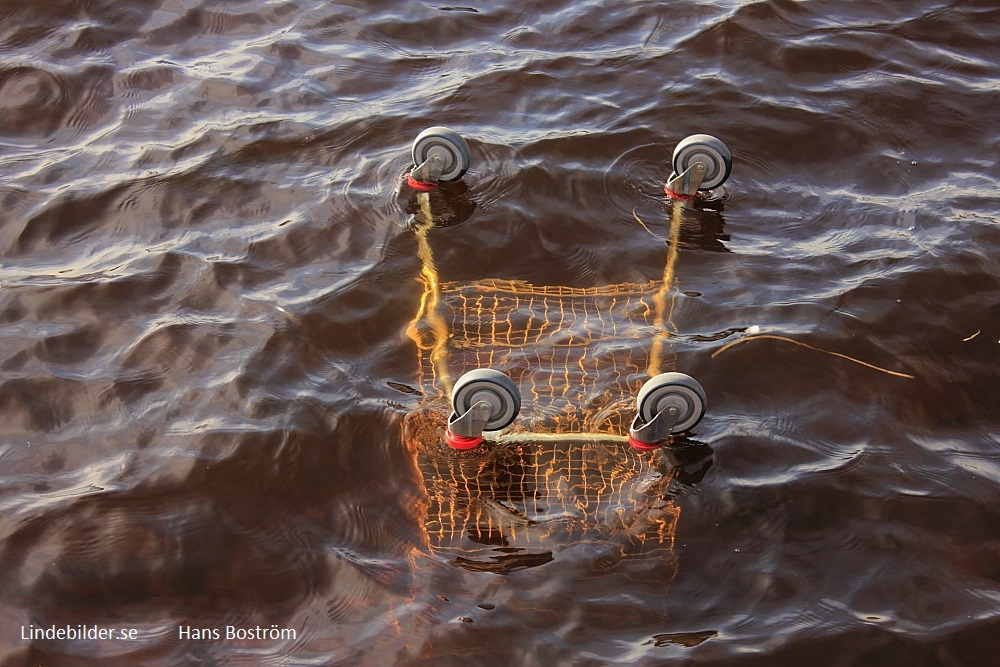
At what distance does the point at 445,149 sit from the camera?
19.8ft

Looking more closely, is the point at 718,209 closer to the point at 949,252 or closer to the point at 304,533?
the point at 949,252

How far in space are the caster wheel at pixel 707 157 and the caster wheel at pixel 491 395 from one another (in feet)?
7.65

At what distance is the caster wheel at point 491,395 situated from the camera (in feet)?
14.2

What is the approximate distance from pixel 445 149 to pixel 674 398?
2428 millimetres

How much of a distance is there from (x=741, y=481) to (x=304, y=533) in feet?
6.68

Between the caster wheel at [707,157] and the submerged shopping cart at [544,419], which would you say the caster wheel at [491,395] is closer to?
the submerged shopping cart at [544,419]

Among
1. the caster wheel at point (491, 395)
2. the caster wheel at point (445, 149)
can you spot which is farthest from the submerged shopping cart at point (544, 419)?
the caster wheel at point (445, 149)

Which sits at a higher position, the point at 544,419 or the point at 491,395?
the point at 491,395

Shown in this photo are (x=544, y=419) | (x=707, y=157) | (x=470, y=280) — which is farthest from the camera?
(x=707, y=157)

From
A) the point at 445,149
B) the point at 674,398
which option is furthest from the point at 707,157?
the point at 674,398

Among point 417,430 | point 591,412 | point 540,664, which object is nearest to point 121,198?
point 417,430

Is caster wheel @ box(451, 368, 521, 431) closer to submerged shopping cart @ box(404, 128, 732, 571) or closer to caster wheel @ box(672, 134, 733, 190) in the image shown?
submerged shopping cart @ box(404, 128, 732, 571)

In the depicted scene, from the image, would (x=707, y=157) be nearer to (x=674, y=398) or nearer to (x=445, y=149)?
(x=445, y=149)

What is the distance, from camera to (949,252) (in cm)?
578
